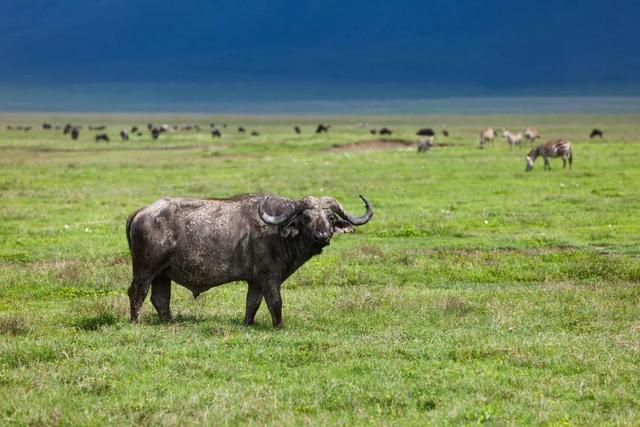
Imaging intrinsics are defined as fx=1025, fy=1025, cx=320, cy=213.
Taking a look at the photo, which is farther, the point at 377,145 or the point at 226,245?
the point at 377,145

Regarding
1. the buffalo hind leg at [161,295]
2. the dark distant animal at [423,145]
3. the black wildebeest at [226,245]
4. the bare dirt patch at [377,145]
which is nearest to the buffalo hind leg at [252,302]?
the black wildebeest at [226,245]

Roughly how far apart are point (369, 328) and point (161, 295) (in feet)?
9.86

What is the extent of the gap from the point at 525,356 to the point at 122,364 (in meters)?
4.48

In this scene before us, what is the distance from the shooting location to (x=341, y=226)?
13836mm

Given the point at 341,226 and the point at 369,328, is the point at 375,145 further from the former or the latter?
the point at 369,328

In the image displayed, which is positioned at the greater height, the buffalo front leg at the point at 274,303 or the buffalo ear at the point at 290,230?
the buffalo ear at the point at 290,230

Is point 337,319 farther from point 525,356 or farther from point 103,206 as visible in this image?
point 103,206

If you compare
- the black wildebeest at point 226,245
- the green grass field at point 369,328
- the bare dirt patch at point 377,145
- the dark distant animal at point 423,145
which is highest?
the black wildebeest at point 226,245

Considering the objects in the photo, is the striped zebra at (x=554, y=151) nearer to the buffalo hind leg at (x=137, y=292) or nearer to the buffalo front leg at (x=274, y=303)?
the buffalo front leg at (x=274, y=303)

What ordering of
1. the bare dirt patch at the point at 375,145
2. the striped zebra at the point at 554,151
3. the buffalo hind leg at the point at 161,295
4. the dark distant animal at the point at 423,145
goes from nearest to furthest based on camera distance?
the buffalo hind leg at the point at 161,295
the striped zebra at the point at 554,151
the dark distant animal at the point at 423,145
the bare dirt patch at the point at 375,145

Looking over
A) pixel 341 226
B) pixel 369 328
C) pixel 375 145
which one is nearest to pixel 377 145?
pixel 375 145

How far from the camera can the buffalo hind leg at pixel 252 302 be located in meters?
13.9

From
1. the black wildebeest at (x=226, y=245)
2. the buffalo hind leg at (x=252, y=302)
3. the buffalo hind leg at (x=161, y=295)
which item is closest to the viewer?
the black wildebeest at (x=226, y=245)

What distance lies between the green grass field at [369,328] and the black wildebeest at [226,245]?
55 cm
